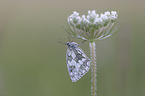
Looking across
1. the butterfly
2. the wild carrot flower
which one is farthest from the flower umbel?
the butterfly

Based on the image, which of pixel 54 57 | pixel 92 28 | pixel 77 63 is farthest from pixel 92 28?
pixel 54 57

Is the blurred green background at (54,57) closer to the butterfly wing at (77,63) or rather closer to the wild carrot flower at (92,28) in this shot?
the wild carrot flower at (92,28)

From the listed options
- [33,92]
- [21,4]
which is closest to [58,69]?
[33,92]

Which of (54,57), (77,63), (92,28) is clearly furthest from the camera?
(54,57)

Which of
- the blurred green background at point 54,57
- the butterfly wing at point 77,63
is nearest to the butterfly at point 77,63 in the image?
the butterfly wing at point 77,63

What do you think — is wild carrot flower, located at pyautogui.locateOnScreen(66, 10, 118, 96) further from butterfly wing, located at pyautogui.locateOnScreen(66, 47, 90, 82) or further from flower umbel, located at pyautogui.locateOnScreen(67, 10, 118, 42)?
butterfly wing, located at pyautogui.locateOnScreen(66, 47, 90, 82)

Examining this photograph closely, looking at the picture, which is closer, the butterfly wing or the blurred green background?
the butterfly wing

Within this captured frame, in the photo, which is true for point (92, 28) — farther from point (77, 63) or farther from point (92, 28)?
point (77, 63)
